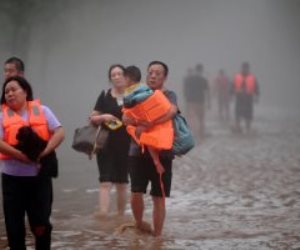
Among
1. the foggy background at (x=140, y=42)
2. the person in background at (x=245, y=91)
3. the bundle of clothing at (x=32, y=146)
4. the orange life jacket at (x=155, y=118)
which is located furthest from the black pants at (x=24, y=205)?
the person in background at (x=245, y=91)

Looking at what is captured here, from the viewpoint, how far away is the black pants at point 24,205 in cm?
598

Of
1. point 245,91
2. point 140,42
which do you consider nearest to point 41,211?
point 245,91

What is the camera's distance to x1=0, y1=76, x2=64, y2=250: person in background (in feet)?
19.4

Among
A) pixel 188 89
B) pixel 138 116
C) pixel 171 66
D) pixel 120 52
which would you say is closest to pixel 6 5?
pixel 188 89

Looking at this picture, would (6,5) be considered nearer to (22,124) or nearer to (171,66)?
(22,124)

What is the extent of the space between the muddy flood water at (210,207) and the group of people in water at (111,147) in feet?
1.31

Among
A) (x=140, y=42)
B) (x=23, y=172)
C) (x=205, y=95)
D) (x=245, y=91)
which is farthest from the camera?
(x=140, y=42)

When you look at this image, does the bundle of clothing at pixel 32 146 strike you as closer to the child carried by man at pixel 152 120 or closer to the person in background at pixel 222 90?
the child carried by man at pixel 152 120

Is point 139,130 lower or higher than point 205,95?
lower

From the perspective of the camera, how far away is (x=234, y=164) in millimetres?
14391

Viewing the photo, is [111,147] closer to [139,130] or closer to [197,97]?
[139,130]

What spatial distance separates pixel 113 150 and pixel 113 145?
6 centimetres

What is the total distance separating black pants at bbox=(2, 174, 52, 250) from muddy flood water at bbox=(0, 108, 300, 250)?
1188 mm

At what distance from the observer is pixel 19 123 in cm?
589
